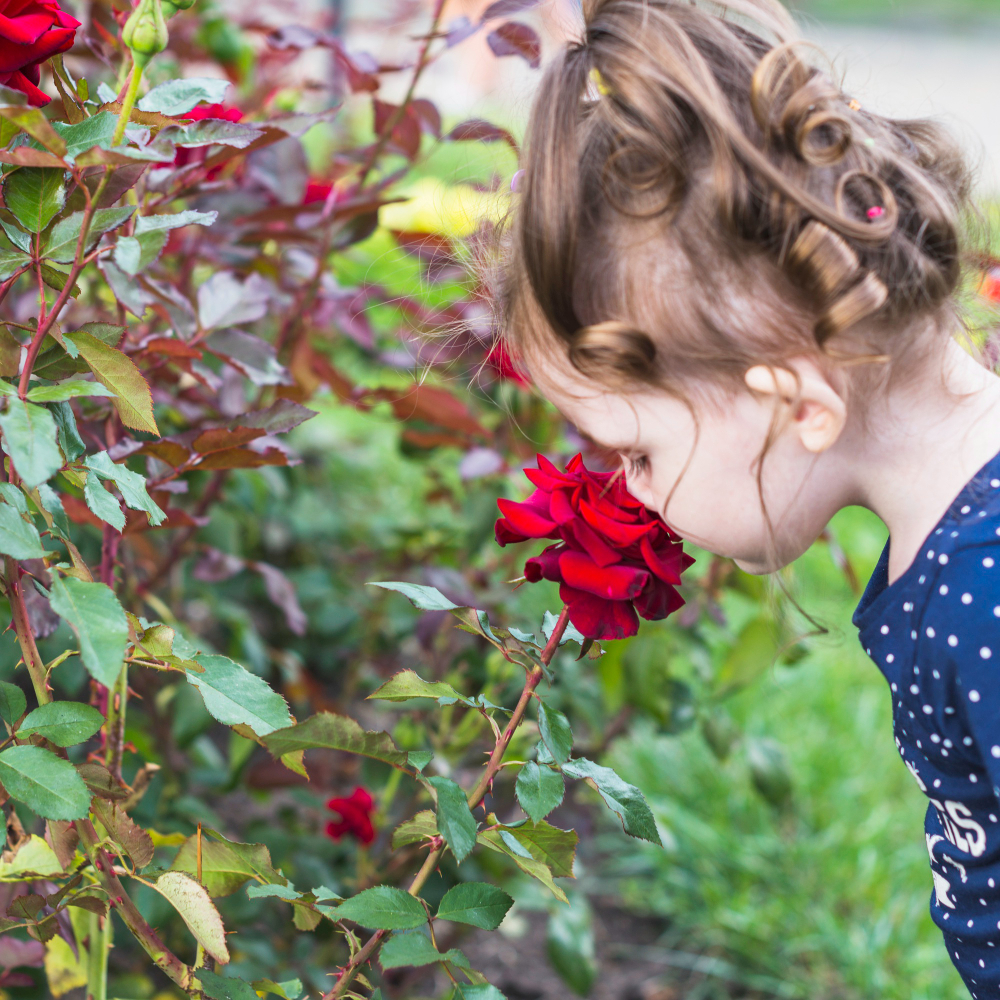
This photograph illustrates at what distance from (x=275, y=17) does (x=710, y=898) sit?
6.90ft

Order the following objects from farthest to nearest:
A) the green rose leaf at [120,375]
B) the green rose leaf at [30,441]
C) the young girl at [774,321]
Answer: the young girl at [774,321]
the green rose leaf at [120,375]
the green rose leaf at [30,441]

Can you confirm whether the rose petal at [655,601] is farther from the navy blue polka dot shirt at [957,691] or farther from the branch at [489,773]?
the navy blue polka dot shirt at [957,691]

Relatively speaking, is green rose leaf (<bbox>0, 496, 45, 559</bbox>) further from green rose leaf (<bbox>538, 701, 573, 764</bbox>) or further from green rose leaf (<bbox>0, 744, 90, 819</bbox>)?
green rose leaf (<bbox>538, 701, 573, 764</bbox>)

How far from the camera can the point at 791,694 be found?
226 cm

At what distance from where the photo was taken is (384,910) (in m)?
0.60

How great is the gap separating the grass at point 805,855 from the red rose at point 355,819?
0.54 m

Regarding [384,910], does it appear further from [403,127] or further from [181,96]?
[403,127]

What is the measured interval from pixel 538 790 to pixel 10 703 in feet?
1.03

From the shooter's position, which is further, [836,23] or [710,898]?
[836,23]

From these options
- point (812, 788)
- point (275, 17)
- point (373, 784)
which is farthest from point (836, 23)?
point (373, 784)

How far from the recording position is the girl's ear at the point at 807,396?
689mm

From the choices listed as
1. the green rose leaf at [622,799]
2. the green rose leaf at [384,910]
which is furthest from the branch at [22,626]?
the green rose leaf at [622,799]

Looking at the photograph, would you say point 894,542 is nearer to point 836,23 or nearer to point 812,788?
point 812,788

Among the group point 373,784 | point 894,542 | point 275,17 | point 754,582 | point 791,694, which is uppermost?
point 894,542
